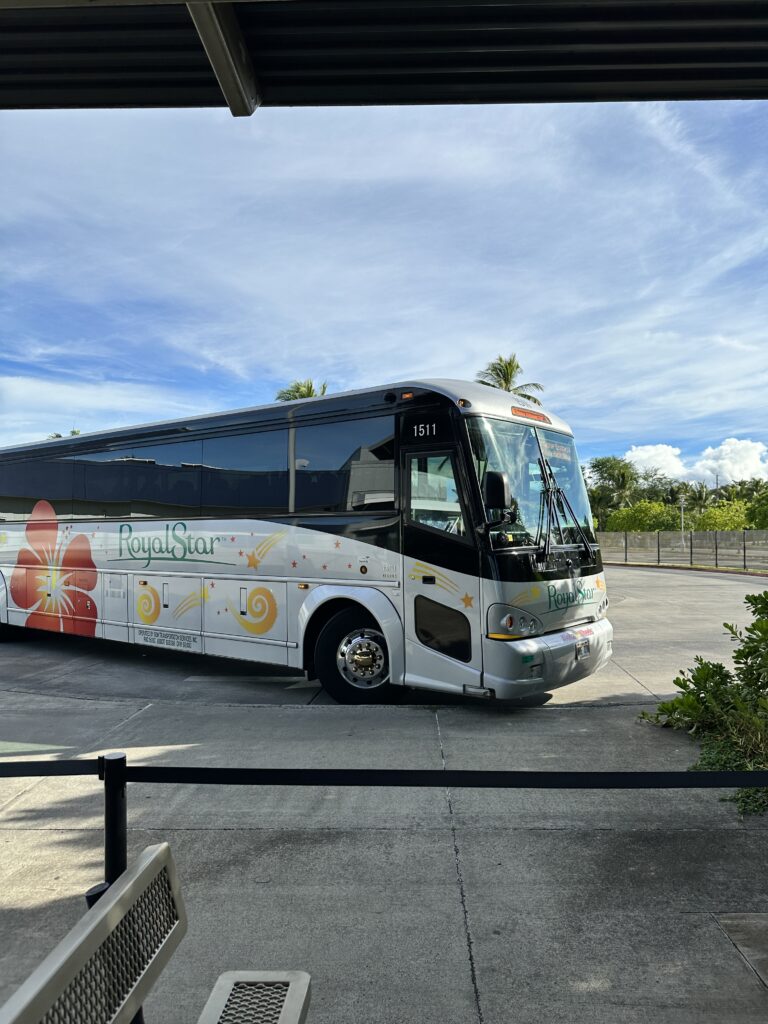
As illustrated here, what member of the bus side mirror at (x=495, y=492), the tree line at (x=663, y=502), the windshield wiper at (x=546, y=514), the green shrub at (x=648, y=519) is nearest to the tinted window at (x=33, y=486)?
the bus side mirror at (x=495, y=492)

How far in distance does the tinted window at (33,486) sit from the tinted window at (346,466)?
482 cm

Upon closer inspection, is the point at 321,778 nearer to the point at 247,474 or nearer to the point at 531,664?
the point at 531,664

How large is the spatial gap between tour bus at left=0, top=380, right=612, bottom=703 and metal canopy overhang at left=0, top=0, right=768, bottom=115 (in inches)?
123

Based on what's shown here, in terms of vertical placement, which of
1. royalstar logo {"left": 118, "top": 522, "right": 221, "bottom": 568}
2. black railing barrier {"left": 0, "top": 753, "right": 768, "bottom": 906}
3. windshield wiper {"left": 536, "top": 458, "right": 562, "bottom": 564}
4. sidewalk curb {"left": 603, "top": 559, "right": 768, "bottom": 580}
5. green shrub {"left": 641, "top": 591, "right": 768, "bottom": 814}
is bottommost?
sidewalk curb {"left": 603, "top": 559, "right": 768, "bottom": 580}

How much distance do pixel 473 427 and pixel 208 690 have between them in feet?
14.9

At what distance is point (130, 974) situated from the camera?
2025 millimetres

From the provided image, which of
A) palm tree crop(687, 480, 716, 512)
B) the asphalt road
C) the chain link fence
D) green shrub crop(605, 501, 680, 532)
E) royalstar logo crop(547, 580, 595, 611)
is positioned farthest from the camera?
palm tree crop(687, 480, 716, 512)

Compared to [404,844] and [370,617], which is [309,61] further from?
[370,617]

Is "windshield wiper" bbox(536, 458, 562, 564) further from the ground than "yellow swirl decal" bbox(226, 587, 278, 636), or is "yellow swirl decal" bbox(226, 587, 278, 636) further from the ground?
"windshield wiper" bbox(536, 458, 562, 564)

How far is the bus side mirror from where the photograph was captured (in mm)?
6730

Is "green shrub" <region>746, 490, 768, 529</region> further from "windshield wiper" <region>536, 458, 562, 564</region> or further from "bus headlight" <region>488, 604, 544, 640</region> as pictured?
"bus headlight" <region>488, 604, 544, 640</region>

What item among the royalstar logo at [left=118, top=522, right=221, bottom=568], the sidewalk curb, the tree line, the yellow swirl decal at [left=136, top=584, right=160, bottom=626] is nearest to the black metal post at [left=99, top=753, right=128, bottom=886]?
the royalstar logo at [left=118, top=522, right=221, bottom=568]

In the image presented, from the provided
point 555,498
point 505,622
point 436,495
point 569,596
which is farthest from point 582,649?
point 436,495

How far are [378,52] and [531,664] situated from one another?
486cm
